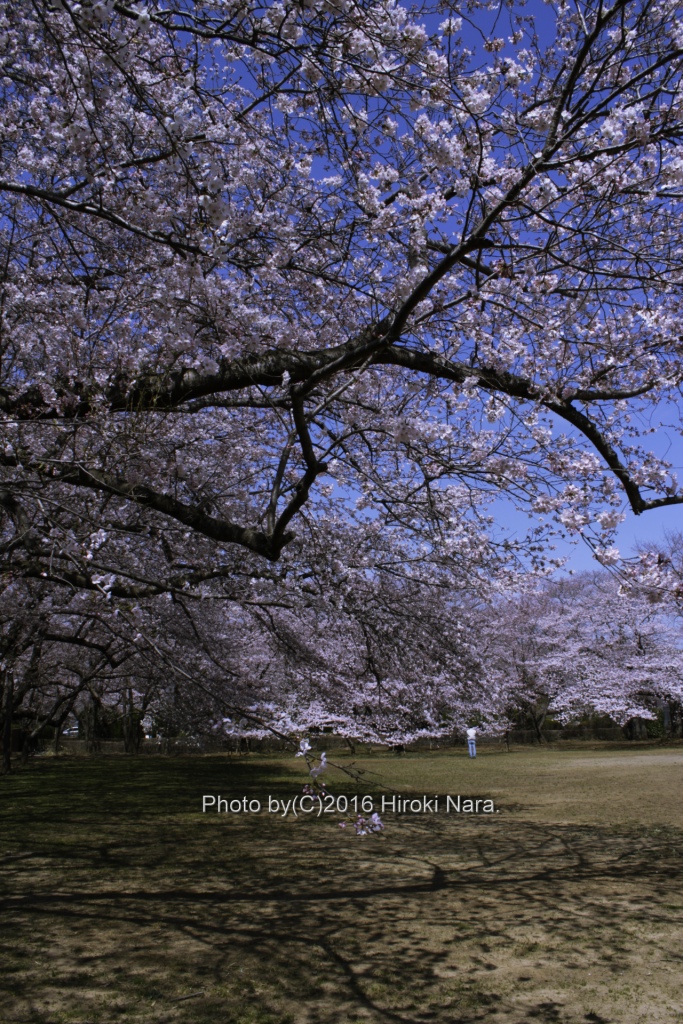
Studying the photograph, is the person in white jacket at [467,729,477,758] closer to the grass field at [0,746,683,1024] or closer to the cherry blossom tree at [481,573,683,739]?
the cherry blossom tree at [481,573,683,739]

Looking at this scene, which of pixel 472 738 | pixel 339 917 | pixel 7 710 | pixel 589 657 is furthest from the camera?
pixel 589 657

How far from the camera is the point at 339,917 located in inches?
193

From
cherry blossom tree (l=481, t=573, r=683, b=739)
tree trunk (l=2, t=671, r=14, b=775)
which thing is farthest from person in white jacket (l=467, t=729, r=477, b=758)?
tree trunk (l=2, t=671, r=14, b=775)

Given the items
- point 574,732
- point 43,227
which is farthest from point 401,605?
point 574,732

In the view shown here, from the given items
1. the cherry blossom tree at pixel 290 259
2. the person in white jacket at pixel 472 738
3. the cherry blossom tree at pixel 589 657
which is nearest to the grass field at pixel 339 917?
the cherry blossom tree at pixel 290 259

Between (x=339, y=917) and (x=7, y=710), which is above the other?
(x=7, y=710)

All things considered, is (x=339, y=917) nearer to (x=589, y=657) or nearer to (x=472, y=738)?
(x=472, y=738)

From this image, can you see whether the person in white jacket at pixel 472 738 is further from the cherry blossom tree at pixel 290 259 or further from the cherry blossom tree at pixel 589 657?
the cherry blossom tree at pixel 290 259

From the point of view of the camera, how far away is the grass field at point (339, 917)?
3.40 meters

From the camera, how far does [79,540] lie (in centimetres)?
427

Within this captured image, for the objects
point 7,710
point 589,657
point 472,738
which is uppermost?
point 589,657

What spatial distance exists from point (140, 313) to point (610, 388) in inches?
131

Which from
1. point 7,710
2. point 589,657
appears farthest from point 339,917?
point 589,657

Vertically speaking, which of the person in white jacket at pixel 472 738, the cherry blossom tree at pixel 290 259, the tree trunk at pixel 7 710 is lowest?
the person in white jacket at pixel 472 738
